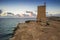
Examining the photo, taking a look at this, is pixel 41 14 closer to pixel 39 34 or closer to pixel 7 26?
pixel 7 26

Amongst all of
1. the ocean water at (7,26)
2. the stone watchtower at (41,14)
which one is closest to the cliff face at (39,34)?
the stone watchtower at (41,14)

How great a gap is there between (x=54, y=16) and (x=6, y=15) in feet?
6.84

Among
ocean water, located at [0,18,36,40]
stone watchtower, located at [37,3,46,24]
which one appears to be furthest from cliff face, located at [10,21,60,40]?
ocean water, located at [0,18,36,40]

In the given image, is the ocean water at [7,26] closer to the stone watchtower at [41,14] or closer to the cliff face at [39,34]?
the stone watchtower at [41,14]

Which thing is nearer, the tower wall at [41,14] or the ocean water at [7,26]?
the tower wall at [41,14]

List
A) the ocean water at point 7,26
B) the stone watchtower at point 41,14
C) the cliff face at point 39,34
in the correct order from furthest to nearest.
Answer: the ocean water at point 7,26 < the stone watchtower at point 41,14 < the cliff face at point 39,34

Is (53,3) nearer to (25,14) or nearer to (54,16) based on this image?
(54,16)

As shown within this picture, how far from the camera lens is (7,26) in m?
6.24

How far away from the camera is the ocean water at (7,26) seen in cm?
555

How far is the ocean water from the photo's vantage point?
5.55m

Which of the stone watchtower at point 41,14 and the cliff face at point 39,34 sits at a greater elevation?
the stone watchtower at point 41,14

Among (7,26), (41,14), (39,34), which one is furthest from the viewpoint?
(7,26)

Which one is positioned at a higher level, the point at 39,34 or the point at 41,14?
the point at 41,14

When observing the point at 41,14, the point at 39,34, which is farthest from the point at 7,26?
the point at 39,34
